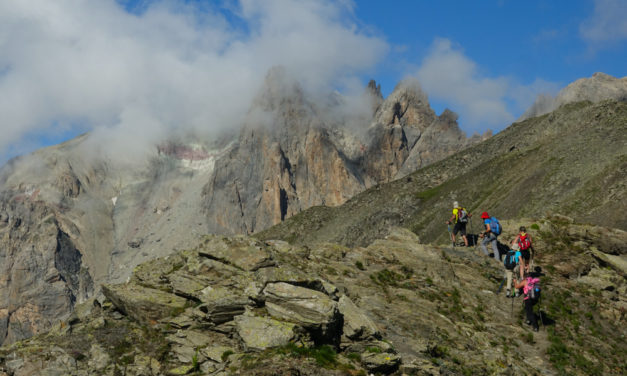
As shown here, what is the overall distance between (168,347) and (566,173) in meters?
51.7

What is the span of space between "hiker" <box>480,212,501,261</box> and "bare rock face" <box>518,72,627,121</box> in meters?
113

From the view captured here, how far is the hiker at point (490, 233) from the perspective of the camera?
28.1m

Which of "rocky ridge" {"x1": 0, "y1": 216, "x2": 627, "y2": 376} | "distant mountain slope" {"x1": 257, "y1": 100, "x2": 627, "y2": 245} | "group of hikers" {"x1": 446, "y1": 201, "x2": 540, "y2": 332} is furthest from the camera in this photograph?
"distant mountain slope" {"x1": 257, "y1": 100, "x2": 627, "y2": 245}

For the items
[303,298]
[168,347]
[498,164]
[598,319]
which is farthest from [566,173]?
[168,347]

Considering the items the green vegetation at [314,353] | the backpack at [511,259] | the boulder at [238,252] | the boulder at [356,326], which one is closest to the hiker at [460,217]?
the backpack at [511,259]

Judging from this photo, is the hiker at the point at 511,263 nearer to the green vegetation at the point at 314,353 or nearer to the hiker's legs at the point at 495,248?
the hiker's legs at the point at 495,248

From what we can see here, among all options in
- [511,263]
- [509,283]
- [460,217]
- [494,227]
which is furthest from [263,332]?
[460,217]

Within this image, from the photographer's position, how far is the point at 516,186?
200 feet

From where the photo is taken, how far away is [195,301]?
17.3 meters

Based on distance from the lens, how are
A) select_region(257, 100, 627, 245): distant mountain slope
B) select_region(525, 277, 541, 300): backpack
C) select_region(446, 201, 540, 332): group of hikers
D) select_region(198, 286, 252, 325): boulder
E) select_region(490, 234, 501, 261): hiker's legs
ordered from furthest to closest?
1. select_region(257, 100, 627, 245): distant mountain slope
2. select_region(490, 234, 501, 261): hiker's legs
3. select_region(446, 201, 540, 332): group of hikers
4. select_region(525, 277, 541, 300): backpack
5. select_region(198, 286, 252, 325): boulder

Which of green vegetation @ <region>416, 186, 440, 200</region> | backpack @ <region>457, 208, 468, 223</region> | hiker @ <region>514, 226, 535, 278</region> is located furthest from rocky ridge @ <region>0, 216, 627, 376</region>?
green vegetation @ <region>416, 186, 440, 200</region>

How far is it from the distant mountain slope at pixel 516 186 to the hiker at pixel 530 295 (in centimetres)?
2019

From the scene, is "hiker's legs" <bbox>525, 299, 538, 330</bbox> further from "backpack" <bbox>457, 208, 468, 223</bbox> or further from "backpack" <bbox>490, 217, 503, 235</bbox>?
"backpack" <bbox>457, 208, 468, 223</bbox>

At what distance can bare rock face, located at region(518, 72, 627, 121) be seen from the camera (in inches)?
5049
